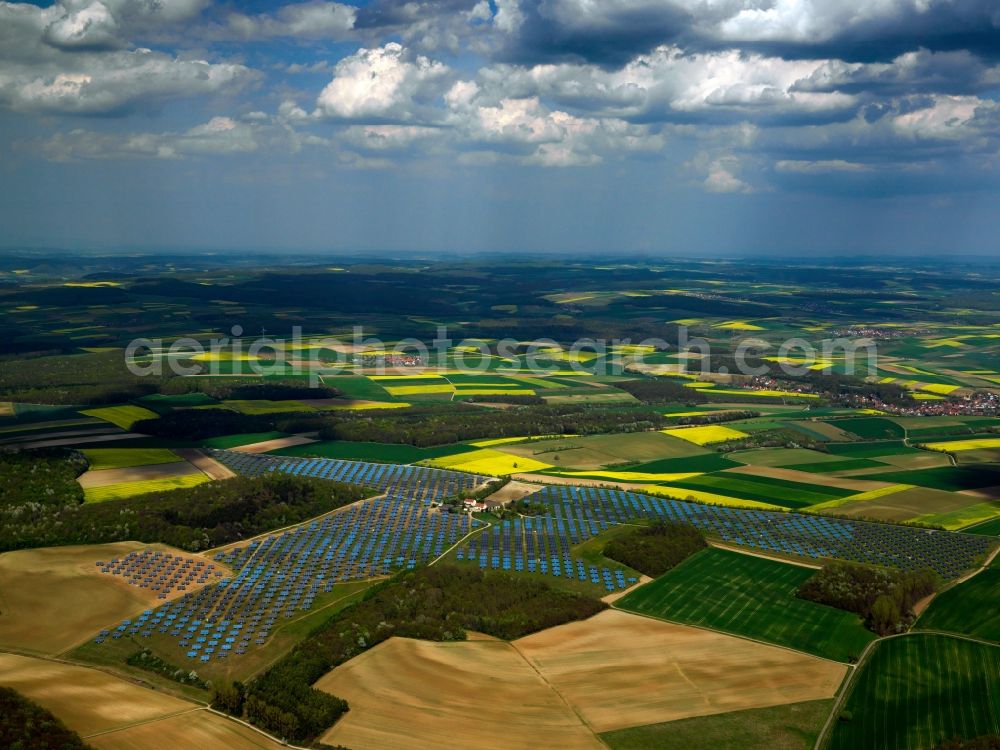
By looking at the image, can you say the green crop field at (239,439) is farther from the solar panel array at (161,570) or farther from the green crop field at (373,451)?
the solar panel array at (161,570)

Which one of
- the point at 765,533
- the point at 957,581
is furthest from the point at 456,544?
the point at 957,581

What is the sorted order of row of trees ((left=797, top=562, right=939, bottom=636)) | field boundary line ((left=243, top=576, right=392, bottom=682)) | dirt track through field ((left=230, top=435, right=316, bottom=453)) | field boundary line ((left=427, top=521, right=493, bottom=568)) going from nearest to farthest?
1. field boundary line ((left=243, top=576, right=392, bottom=682))
2. row of trees ((left=797, top=562, right=939, bottom=636))
3. field boundary line ((left=427, top=521, right=493, bottom=568))
4. dirt track through field ((left=230, top=435, right=316, bottom=453))

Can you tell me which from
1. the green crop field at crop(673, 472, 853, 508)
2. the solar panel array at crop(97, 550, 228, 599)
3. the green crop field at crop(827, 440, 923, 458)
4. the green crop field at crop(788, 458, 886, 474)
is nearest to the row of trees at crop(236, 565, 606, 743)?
the solar panel array at crop(97, 550, 228, 599)

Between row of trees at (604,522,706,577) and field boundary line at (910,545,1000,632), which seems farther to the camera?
row of trees at (604,522,706,577)

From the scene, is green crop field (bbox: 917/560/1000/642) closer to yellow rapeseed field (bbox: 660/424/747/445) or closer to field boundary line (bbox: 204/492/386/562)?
field boundary line (bbox: 204/492/386/562)

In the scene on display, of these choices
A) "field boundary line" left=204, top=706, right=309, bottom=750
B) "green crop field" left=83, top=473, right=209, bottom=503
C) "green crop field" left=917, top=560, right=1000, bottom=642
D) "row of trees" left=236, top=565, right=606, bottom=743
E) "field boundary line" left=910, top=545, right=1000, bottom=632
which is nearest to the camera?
"field boundary line" left=204, top=706, right=309, bottom=750

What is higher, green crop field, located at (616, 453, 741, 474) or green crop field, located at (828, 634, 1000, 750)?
green crop field, located at (616, 453, 741, 474)
